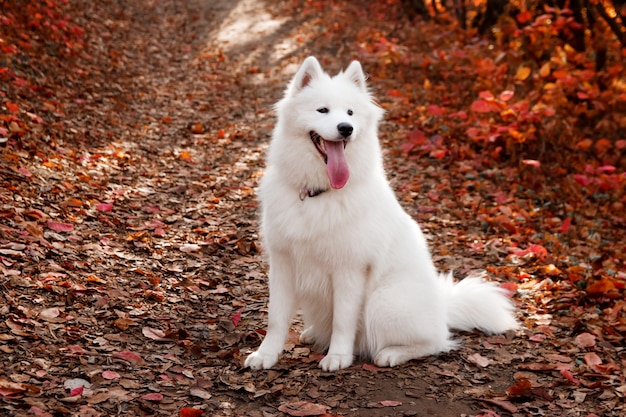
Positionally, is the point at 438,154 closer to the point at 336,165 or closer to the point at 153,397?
the point at 336,165

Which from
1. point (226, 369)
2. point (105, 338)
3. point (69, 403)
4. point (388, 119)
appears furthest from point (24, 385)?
point (388, 119)

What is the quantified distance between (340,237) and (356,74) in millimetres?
1135

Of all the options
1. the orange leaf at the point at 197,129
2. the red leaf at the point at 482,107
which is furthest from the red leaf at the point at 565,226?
the orange leaf at the point at 197,129

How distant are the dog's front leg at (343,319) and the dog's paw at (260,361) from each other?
0.33 meters

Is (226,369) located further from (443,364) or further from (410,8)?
(410,8)

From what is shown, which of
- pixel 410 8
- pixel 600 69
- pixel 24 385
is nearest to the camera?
pixel 24 385

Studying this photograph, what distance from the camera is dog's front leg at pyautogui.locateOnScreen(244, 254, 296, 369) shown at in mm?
4043

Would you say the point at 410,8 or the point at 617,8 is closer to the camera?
the point at 617,8

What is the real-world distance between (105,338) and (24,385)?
86 cm

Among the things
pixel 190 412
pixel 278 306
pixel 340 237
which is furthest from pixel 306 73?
pixel 190 412

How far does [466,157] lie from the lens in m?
8.38

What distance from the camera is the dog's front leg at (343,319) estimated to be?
156 inches

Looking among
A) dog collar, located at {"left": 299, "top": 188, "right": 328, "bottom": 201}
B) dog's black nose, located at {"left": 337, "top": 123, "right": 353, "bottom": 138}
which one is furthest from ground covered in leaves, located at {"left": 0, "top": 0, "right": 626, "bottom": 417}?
dog's black nose, located at {"left": 337, "top": 123, "right": 353, "bottom": 138}

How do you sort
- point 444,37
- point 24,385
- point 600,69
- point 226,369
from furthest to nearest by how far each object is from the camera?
1. point 444,37
2. point 600,69
3. point 226,369
4. point 24,385
